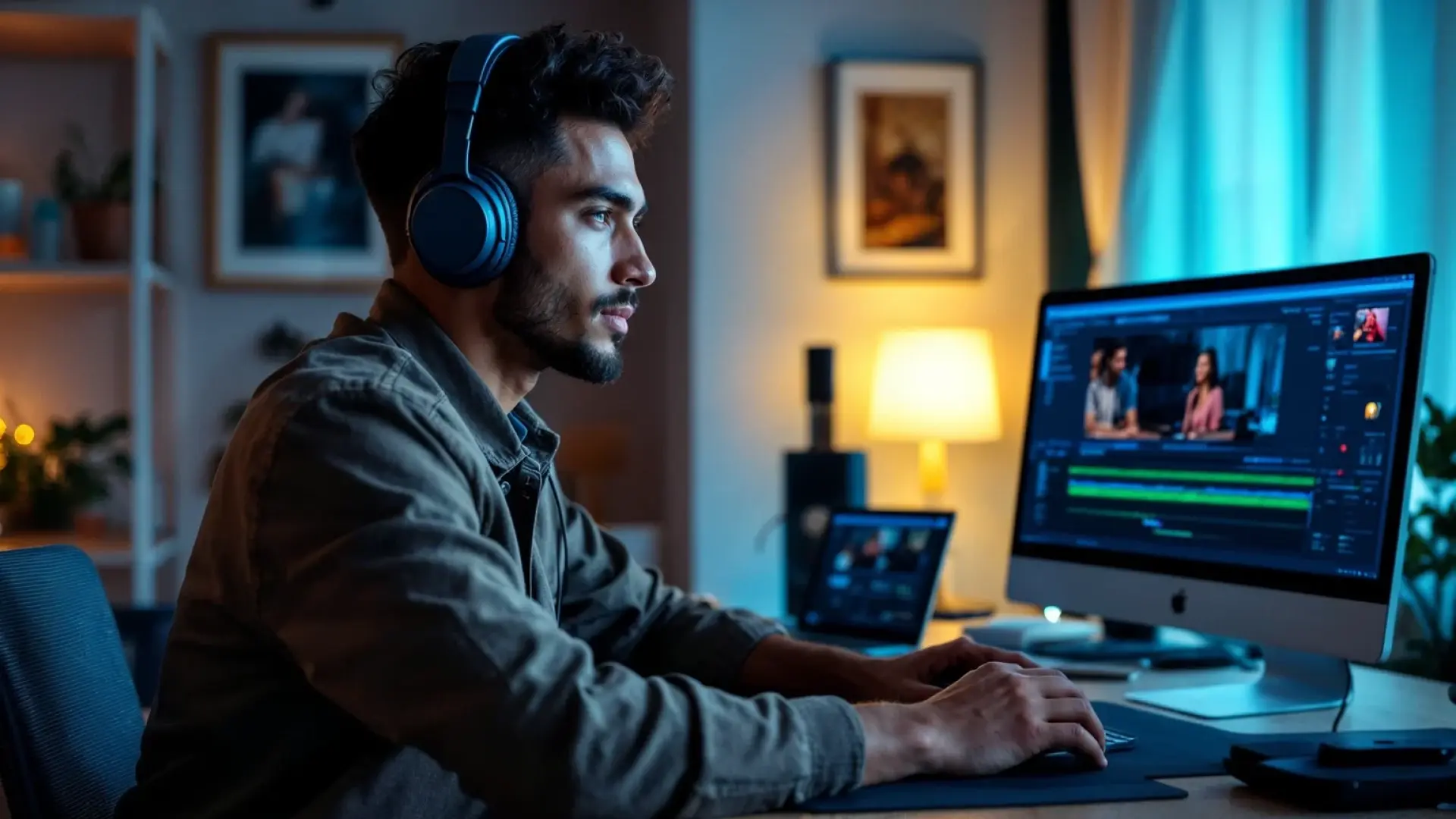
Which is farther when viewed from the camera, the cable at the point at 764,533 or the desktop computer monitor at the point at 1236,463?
the cable at the point at 764,533

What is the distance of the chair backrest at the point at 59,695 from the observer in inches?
44.1

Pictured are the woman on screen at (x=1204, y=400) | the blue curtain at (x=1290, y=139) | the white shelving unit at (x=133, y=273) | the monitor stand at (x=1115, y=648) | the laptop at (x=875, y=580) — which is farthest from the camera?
the white shelving unit at (x=133, y=273)

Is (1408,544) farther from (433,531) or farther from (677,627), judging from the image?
(433,531)

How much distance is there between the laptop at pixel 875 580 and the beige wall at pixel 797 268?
1.49 meters

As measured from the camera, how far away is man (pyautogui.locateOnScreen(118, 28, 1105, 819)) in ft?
3.14

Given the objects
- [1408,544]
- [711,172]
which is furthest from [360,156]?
[711,172]

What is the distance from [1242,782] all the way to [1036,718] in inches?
6.8

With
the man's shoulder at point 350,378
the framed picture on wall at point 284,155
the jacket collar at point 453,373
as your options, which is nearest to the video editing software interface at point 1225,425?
the jacket collar at point 453,373

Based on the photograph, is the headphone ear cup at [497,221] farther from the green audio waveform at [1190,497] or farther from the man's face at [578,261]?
the green audio waveform at [1190,497]

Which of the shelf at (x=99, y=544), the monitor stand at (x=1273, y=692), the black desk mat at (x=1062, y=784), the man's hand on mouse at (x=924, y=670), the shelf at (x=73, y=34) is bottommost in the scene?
the shelf at (x=99, y=544)

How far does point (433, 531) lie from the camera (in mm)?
981

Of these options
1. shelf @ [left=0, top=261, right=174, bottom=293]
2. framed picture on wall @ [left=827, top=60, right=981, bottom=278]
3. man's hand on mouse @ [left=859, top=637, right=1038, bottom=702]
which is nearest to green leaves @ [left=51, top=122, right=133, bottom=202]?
shelf @ [left=0, top=261, right=174, bottom=293]

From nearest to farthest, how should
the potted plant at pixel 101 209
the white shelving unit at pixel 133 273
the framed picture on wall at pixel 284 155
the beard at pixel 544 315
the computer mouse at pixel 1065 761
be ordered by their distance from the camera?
the computer mouse at pixel 1065 761, the beard at pixel 544 315, the white shelving unit at pixel 133 273, the potted plant at pixel 101 209, the framed picture on wall at pixel 284 155

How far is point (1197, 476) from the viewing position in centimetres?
159
